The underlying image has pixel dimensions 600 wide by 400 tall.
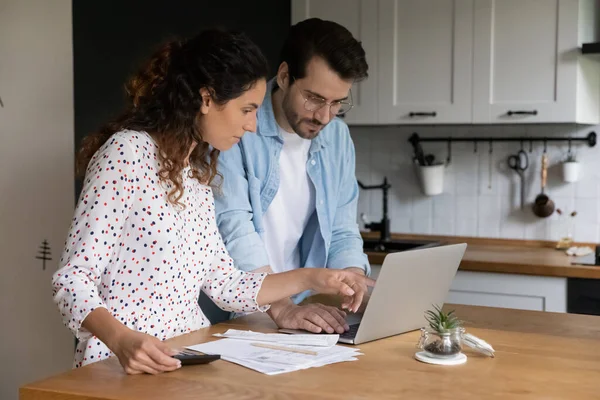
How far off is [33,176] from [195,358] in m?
1.68

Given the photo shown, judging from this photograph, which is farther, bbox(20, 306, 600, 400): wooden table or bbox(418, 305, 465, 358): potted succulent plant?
bbox(418, 305, 465, 358): potted succulent plant

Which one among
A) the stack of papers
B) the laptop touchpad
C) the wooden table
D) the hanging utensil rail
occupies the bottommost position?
the wooden table

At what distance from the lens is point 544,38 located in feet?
12.4

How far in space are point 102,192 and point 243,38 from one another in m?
0.54

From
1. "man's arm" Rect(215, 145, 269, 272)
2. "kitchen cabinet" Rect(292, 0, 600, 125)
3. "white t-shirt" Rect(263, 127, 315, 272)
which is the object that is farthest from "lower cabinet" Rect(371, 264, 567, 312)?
"man's arm" Rect(215, 145, 269, 272)

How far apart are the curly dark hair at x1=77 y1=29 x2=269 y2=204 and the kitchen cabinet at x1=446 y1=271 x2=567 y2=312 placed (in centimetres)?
207

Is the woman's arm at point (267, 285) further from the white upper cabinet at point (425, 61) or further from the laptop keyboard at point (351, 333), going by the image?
the white upper cabinet at point (425, 61)

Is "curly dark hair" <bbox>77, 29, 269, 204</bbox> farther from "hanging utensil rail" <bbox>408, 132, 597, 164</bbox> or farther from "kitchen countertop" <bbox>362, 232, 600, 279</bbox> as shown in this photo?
"hanging utensil rail" <bbox>408, 132, 597, 164</bbox>

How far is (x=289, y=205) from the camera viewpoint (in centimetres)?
260

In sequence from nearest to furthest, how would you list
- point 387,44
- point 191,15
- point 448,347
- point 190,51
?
1. point 448,347
2. point 190,51
3. point 191,15
4. point 387,44

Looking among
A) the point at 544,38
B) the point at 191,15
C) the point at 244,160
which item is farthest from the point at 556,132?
the point at 244,160

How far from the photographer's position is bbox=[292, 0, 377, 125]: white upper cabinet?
4.16 meters

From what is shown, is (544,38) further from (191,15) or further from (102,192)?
(102,192)

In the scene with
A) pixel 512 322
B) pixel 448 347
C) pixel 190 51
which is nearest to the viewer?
pixel 448 347
